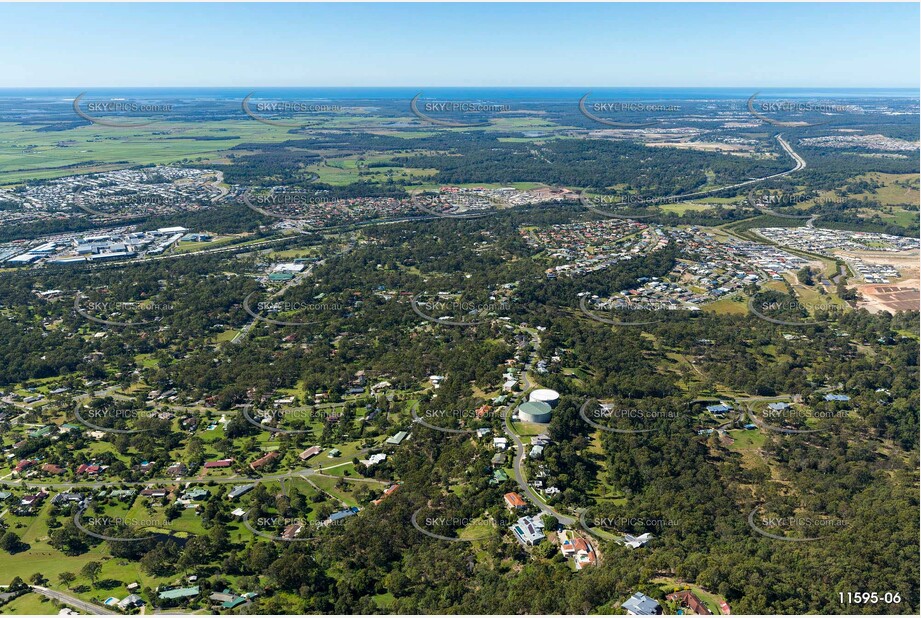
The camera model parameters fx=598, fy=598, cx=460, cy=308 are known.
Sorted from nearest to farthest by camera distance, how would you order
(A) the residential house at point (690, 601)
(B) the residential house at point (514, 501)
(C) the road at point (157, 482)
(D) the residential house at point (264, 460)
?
(A) the residential house at point (690, 601) → (B) the residential house at point (514, 501) → (C) the road at point (157, 482) → (D) the residential house at point (264, 460)

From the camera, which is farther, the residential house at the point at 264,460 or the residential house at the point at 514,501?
the residential house at the point at 264,460

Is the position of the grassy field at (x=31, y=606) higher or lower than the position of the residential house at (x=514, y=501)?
lower

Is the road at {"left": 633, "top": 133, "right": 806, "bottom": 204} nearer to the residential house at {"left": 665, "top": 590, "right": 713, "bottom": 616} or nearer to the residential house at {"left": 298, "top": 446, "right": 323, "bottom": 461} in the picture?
the residential house at {"left": 298, "top": 446, "right": 323, "bottom": 461}

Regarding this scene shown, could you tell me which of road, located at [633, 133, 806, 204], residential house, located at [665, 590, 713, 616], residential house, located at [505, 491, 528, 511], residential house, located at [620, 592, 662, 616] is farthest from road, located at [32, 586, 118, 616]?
road, located at [633, 133, 806, 204]

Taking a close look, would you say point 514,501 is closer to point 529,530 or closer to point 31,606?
point 529,530

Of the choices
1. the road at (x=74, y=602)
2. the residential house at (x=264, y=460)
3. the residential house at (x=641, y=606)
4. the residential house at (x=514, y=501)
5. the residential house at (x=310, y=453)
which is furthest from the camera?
the residential house at (x=310, y=453)

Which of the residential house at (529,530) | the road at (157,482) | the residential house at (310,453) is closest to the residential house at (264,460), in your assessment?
the road at (157,482)

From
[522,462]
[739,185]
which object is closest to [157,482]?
[522,462]

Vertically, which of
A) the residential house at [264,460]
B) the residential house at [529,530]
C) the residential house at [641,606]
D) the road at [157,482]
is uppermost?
the residential house at [641,606]

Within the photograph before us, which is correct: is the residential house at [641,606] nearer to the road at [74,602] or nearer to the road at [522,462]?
the road at [522,462]
